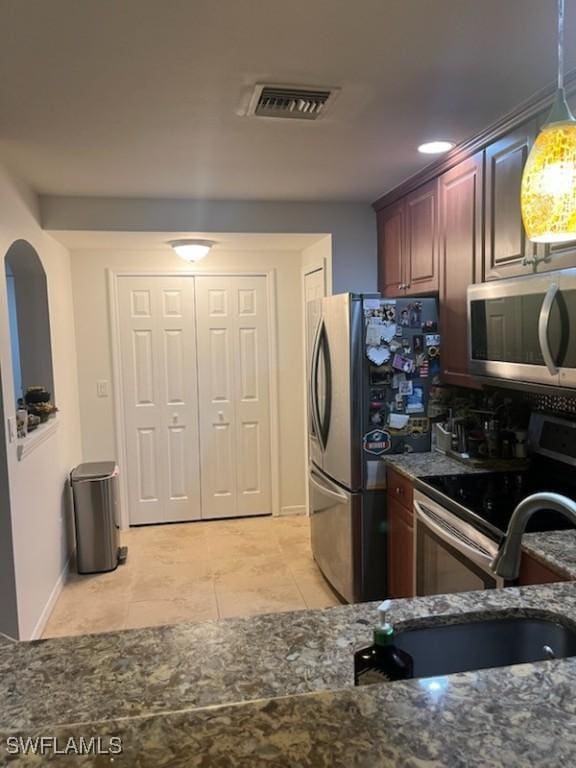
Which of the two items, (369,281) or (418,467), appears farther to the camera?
(369,281)

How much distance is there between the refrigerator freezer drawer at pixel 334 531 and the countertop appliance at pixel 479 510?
534 millimetres

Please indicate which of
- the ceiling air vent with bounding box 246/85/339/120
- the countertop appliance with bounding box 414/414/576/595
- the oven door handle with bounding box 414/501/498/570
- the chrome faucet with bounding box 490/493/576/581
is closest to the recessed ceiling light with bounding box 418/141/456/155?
the ceiling air vent with bounding box 246/85/339/120

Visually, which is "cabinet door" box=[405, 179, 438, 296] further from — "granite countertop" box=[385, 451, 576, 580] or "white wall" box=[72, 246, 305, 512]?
"white wall" box=[72, 246, 305, 512]

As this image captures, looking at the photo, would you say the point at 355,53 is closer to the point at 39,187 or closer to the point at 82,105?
the point at 82,105

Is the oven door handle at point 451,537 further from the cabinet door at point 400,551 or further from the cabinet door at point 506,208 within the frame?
the cabinet door at point 506,208

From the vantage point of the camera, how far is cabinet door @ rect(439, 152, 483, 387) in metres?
2.60

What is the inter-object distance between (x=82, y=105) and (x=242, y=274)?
8.59ft

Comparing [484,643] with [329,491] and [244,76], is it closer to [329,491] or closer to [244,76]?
[244,76]

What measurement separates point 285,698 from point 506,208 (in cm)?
215

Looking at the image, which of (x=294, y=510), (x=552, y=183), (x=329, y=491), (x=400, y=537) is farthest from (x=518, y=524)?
(x=294, y=510)

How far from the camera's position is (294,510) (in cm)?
488

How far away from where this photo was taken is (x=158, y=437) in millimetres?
4648

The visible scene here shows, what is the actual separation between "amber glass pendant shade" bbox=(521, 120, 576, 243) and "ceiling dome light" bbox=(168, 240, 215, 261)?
2.90 metres

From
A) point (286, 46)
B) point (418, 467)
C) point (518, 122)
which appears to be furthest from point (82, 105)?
point (418, 467)
